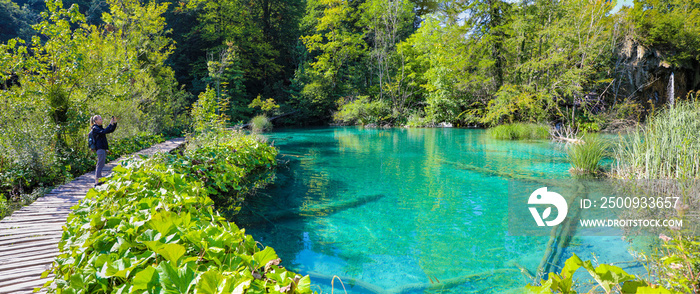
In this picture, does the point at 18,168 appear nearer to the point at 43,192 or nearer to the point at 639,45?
the point at 43,192

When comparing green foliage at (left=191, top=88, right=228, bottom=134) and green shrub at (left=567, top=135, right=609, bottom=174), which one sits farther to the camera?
green foliage at (left=191, top=88, right=228, bottom=134)

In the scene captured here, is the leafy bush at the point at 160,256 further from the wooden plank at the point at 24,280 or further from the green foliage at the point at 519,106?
the green foliage at the point at 519,106

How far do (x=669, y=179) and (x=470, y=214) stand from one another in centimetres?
279

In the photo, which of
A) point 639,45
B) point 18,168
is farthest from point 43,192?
point 639,45

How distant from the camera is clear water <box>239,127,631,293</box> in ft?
11.6

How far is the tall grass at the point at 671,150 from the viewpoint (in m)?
4.70

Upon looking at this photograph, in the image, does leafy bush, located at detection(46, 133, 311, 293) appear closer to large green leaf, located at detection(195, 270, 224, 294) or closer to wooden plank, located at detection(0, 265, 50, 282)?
large green leaf, located at detection(195, 270, 224, 294)

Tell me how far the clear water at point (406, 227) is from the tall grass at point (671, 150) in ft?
5.85

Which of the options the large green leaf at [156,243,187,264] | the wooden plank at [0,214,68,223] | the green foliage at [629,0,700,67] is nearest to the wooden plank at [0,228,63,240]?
the wooden plank at [0,214,68,223]

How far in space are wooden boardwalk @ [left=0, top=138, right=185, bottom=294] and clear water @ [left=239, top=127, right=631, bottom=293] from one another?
2.12 m

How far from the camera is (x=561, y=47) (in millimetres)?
17359

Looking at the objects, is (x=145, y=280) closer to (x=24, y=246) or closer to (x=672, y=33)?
(x=24, y=246)

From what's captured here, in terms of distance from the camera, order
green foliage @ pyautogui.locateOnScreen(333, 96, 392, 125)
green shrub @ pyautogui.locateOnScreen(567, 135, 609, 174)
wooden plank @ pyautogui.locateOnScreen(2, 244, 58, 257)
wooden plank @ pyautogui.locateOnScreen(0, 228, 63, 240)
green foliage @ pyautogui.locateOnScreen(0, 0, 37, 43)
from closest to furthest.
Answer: wooden plank @ pyautogui.locateOnScreen(2, 244, 58, 257)
wooden plank @ pyautogui.locateOnScreen(0, 228, 63, 240)
green shrub @ pyautogui.locateOnScreen(567, 135, 609, 174)
green foliage @ pyautogui.locateOnScreen(0, 0, 37, 43)
green foliage @ pyautogui.locateOnScreen(333, 96, 392, 125)

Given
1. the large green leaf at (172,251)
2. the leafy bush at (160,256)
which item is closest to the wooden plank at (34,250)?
the leafy bush at (160,256)
